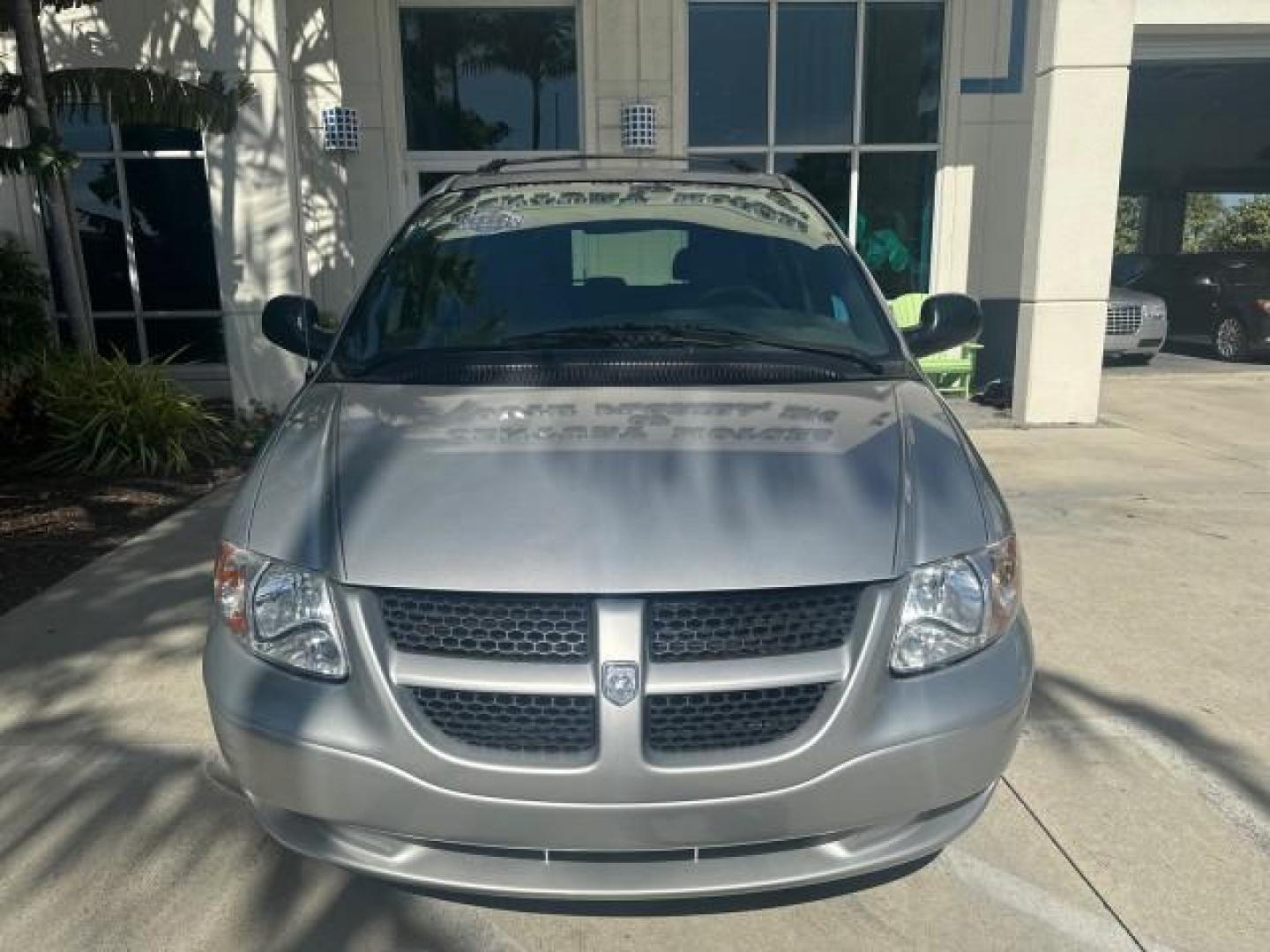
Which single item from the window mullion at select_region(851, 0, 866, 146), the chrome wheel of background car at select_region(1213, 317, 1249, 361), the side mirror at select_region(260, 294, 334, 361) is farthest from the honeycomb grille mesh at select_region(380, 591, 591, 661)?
the chrome wheel of background car at select_region(1213, 317, 1249, 361)

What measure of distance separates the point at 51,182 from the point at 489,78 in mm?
4477

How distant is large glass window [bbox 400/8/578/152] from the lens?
9.77 m

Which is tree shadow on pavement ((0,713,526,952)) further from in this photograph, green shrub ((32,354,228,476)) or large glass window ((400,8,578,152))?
large glass window ((400,8,578,152))

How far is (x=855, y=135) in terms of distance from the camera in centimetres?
1041

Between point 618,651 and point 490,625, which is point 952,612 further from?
point 490,625

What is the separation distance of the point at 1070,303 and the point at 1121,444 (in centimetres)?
141

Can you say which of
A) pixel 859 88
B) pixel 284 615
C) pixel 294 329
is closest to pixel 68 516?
pixel 294 329

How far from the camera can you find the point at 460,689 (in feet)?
6.21

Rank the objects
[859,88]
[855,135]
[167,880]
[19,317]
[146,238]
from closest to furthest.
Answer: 1. [167,880]
2. [19,317]
3. [146,238]
4. [859,88]
5. [855,135]

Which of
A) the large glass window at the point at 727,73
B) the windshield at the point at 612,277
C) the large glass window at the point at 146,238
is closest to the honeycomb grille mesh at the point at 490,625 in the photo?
the windshield at the point at 612,277

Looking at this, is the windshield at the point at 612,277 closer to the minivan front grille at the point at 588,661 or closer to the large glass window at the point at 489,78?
the minivan front grille at the point at 588,661

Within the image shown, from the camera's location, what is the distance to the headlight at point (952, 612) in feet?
6.57

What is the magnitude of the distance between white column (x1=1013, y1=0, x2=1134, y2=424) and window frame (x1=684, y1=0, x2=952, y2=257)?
1742 millimetres

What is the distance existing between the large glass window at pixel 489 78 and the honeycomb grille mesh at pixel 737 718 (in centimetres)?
912
